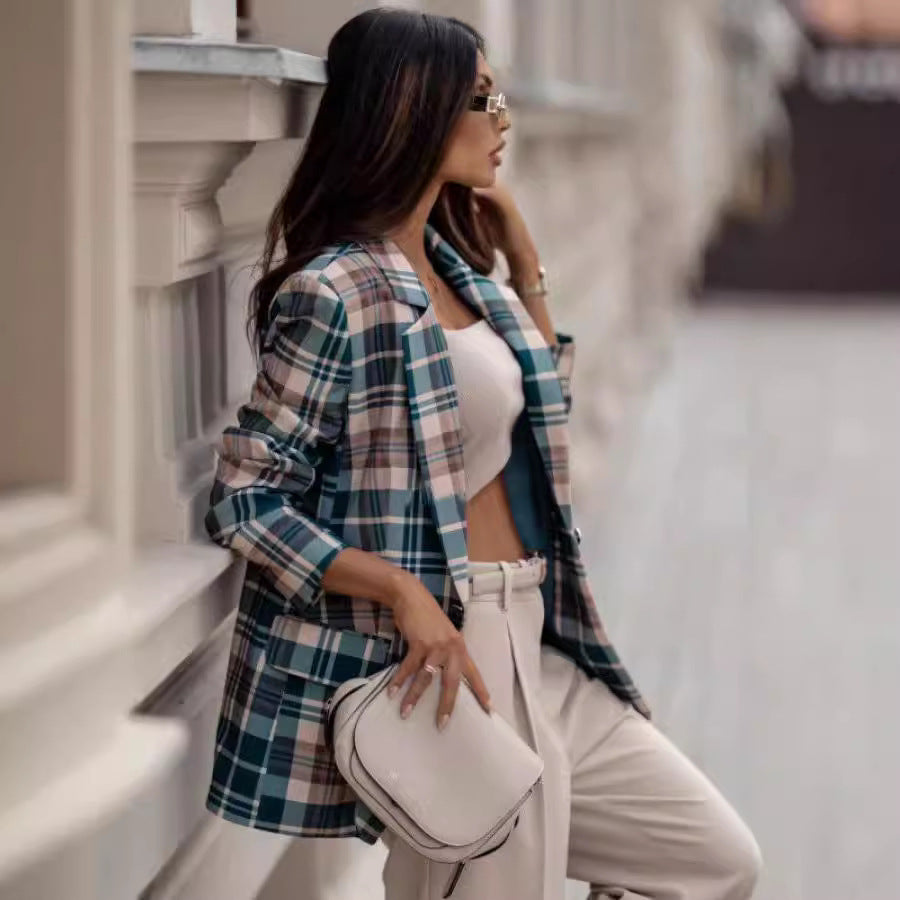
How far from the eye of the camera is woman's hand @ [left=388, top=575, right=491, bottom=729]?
6.62 ft

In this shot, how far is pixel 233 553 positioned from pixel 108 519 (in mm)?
→ 1045

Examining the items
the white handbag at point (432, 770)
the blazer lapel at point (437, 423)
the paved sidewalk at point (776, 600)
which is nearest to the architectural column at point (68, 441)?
the white handbag at point (432, 770)

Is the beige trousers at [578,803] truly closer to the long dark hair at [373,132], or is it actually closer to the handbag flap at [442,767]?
the handbag flap at [442,767]

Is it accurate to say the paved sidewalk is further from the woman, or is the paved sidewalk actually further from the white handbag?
the white handbag

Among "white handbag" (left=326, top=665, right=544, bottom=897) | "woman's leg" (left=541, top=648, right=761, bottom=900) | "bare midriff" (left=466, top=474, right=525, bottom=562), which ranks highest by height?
"bare midriff" (left=466, top=474, right=525, bottom=562)

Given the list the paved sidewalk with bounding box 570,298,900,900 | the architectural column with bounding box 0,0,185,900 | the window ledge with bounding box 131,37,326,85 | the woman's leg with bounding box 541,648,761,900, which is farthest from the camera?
the paved sidewalk with bounding box 570,298,900,900

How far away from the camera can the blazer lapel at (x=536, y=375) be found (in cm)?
231

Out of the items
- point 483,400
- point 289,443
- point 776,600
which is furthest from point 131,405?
point 776,600

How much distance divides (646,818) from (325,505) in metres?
0.63

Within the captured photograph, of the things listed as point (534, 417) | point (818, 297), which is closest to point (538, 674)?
point (534, 417)

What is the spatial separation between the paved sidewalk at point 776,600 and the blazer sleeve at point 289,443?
171cm

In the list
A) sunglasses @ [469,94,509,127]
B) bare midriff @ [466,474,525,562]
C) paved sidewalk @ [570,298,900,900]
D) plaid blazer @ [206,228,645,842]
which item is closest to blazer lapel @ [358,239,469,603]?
plaid blazer @ [206,228,645,842]

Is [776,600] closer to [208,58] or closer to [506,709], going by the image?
[506,709]

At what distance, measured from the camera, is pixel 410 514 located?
7.00 feet
